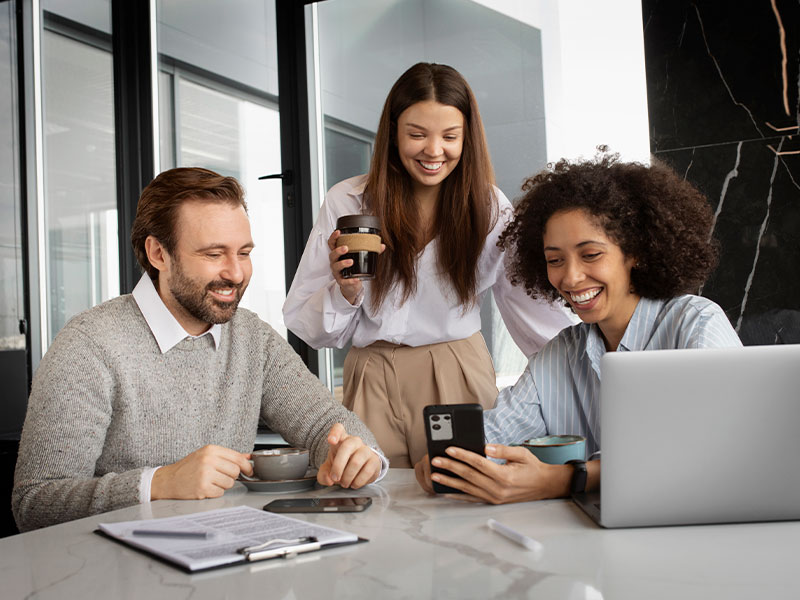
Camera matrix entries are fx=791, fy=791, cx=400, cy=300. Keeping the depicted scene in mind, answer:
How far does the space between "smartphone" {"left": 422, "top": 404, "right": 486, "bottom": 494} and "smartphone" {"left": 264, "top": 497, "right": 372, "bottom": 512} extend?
133mm

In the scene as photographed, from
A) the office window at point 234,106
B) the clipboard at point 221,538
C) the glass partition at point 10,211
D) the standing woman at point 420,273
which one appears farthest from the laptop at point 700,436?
the glass partition at point 10,211

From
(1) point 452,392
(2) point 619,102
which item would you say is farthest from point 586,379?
(2) point 619,102

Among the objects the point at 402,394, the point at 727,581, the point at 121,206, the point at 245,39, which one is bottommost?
the point at 727,581

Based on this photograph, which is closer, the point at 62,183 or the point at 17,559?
the point at 17,559

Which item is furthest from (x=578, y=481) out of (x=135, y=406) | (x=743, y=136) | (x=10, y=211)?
(x=10, y=211)

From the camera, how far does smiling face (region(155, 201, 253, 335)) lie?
1.70 m

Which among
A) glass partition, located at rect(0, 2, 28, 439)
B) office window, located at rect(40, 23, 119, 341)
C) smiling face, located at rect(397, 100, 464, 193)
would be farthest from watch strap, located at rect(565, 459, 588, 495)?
glass partition, located at rect(0, 2, 28, 439)

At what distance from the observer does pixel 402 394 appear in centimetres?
210

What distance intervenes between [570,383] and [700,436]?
76 centimetres

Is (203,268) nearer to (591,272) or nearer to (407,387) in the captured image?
(407,387)

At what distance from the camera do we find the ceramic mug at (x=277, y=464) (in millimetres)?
1381

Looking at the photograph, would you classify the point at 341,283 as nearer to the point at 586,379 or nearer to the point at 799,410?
the point at 586,379

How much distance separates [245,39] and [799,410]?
3.20 meters

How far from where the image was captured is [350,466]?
1.37m
